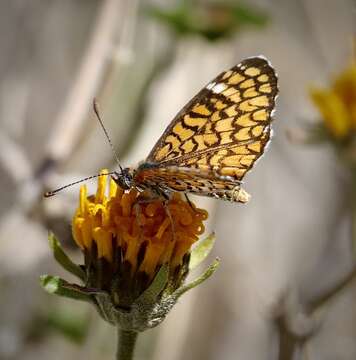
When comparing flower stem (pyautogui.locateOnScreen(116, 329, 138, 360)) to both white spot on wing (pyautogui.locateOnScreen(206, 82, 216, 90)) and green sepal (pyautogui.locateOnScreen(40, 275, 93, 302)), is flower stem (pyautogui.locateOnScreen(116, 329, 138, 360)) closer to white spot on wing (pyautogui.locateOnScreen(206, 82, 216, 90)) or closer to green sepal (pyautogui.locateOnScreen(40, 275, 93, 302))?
green sepal (pyautogui.locateOnScreen(40, 275, 93, 302))

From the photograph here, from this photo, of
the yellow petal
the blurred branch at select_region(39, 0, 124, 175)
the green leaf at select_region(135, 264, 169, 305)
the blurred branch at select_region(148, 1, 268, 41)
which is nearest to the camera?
the green leaf at select_region(135, 264, 169, 305)

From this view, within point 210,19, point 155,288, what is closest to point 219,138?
point 155,288

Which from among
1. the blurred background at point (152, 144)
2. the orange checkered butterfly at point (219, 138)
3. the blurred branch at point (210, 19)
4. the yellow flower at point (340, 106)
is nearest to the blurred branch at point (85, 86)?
the blurred background at point (152, 144)

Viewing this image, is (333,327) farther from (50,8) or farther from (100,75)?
(50,8)

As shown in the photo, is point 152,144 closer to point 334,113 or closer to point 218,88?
point 334,113

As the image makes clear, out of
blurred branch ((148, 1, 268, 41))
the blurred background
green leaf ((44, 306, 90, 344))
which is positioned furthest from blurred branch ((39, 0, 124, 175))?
green leaf ((44, 306, 90, 344))

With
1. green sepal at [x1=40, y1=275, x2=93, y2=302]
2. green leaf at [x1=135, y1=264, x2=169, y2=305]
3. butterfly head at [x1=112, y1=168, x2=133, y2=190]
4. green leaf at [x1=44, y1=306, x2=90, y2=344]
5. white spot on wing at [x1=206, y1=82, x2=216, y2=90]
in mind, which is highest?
white spot on wing at [x1=206, y1=82, x2=216, y2=90]

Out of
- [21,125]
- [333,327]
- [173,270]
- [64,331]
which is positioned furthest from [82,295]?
[333,327]
